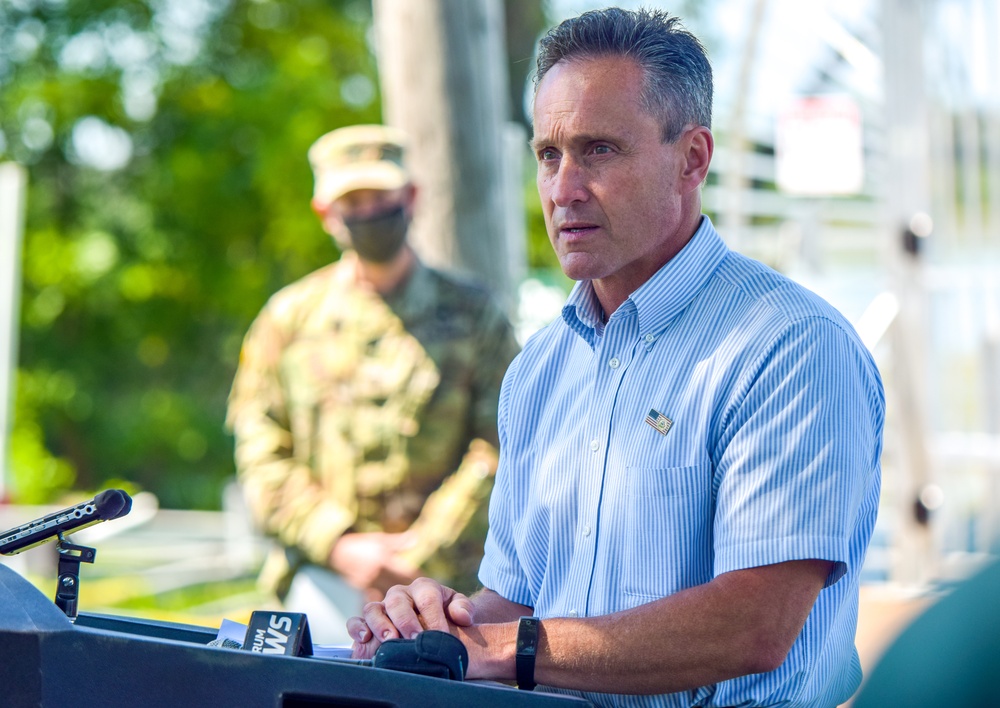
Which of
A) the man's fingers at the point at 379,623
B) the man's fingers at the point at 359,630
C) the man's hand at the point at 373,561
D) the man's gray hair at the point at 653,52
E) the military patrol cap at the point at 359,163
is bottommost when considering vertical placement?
the man's hand at the point at 373,561

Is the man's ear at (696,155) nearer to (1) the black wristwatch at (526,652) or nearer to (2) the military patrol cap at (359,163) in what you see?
(1) the black wristwatch at (526,652)

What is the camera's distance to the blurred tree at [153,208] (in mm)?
17266

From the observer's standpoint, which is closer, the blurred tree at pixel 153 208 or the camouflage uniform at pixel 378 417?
the camouflage uniform at pixel 378 417

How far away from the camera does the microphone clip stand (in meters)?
1.71

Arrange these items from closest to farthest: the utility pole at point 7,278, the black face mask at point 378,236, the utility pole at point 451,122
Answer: the black face mask at point 378,236
the utility pole at point 451,122
the utility pole at point 7,278

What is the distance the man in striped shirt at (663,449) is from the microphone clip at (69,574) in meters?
0.45

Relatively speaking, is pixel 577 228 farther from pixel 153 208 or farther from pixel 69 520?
pixel 153 208

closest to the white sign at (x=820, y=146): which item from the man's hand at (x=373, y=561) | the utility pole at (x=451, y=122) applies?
the utility pole at (x=451, y=122)

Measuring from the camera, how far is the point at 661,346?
200 centimetres

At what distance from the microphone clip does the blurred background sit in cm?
112

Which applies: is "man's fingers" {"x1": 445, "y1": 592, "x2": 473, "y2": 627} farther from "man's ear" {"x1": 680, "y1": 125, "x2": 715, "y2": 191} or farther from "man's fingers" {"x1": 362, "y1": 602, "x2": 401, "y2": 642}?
"man's ear" {"x1": 680, "y1": 125, "x2": 715, "y2": 191}

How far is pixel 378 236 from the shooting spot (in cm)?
455

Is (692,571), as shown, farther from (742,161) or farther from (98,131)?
(98,131)

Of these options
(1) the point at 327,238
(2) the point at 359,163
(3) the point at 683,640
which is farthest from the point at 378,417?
(1) the point at 327,238
